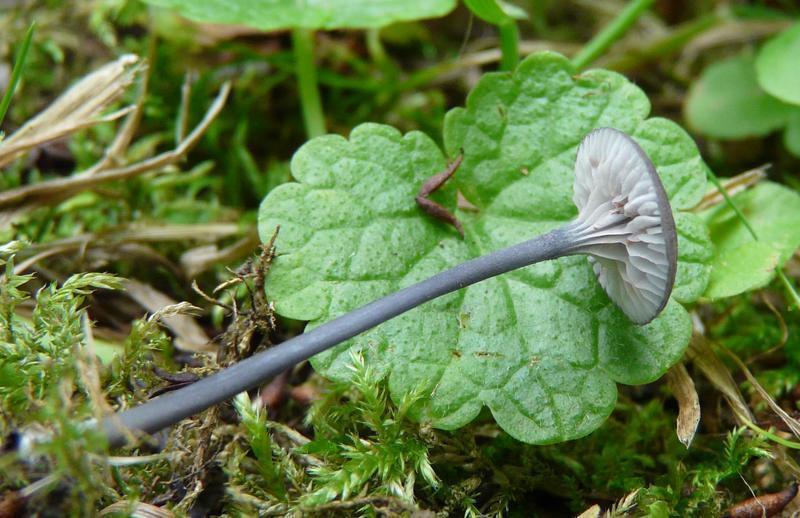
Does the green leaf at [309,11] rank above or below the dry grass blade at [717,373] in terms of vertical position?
above

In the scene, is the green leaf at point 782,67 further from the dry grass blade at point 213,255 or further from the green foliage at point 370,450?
the dry grass blade at point 213,255

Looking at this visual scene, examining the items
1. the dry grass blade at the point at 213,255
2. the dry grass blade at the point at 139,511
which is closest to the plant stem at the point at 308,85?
the dry grass blade at the point at 213,255

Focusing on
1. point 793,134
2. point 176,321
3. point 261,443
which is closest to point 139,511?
point 261,443

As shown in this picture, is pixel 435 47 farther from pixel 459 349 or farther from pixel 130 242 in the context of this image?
pixel 459 349

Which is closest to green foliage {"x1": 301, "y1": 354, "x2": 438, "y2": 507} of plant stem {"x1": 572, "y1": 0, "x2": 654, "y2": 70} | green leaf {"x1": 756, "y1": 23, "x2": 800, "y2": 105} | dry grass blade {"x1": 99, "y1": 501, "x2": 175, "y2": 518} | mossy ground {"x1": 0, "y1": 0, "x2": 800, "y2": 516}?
mossy ground {"x1": 0, "y1": 0, "x2": 800, "y2": 516}

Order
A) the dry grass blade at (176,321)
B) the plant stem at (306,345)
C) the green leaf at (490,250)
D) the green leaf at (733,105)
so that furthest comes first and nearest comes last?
the green leaf at (733,105)
the dry grass blade at (176,321)
the green leaf at (490,250)
the plant stem at (306,345)

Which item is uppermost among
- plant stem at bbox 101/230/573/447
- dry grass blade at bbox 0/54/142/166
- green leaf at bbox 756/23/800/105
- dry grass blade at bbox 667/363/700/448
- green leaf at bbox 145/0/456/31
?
green leaf at bbox 145/0/456/31

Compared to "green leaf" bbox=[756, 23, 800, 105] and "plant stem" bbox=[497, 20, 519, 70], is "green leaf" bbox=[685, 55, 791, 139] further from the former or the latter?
"plant stem" bbox=[497, 20, 519, 70]

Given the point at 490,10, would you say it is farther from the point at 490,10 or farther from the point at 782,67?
the point at 782,67
